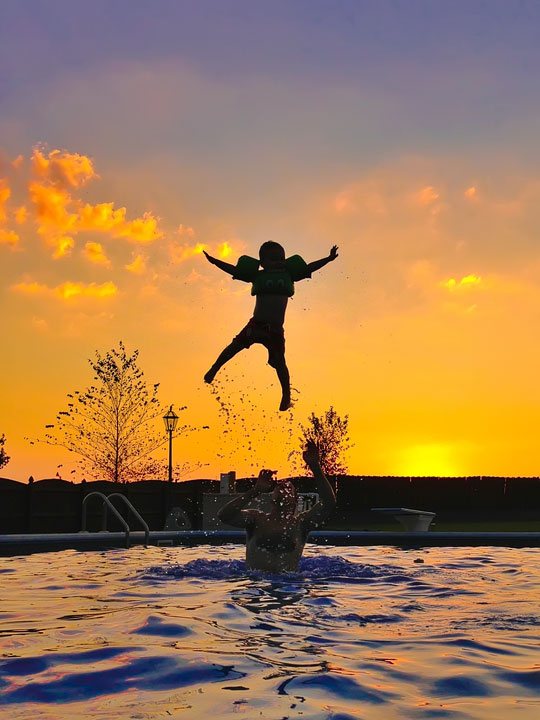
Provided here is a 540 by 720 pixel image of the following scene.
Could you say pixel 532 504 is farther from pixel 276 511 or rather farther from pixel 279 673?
pixel 279 673

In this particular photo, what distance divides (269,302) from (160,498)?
17.5m

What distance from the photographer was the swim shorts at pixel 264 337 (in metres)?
8.84

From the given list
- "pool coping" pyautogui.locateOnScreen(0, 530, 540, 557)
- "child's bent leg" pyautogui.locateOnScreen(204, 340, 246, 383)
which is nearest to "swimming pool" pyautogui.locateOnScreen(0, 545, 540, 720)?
"child's bent leg" pyautogui.locateOnScreen(204, 340, 246, 383)

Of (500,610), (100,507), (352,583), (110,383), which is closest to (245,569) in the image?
(352,583)

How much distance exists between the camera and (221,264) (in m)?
9.47

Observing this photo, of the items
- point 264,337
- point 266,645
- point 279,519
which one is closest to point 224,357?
point 264,337

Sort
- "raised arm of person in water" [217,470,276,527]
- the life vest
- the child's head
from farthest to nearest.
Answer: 1. the child's head
2. the life vest
3. "raised arm of person in water" [217,470,276,527]

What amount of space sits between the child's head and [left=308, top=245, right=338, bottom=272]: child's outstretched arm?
0.36 metres

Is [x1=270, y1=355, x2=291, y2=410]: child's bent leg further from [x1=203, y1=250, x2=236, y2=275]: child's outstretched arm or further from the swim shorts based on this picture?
[x1=203, y1=250, x2=236, y2=275]: child's outstretched arm

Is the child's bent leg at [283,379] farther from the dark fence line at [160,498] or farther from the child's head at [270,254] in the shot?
the dark fence line at [160,498]

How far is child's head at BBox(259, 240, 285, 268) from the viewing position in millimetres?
9305

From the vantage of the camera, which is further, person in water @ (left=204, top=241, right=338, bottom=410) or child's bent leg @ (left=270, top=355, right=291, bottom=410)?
child's bent leg @ (left=270, top=355, right=291, bottom=410)

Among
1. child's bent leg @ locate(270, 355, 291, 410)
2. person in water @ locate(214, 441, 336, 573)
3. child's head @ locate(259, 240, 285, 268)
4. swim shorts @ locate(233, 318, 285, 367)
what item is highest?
child's head @ locate(259, 240, 285, 268)

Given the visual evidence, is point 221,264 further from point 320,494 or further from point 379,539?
point 379,539
